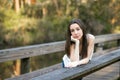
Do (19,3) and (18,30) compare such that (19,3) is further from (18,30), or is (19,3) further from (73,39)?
(73,39)

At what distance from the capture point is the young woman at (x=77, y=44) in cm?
369

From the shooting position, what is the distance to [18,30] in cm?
2369

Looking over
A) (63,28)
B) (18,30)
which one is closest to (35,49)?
(18,30)

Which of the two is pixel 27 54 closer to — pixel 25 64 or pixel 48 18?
pixel 25 64

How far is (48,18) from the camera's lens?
27.4m

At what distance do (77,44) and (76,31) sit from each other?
5.4 inches

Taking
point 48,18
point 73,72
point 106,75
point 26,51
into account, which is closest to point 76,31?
point 73,72

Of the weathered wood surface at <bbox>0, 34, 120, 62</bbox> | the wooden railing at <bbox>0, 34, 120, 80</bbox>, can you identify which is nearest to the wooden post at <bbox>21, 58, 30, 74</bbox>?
the wooden railing at <bbox>0, 34, 120, 80</bbox>

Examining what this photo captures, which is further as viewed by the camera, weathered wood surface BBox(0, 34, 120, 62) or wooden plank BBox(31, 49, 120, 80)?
weathered wood surface BBox(0, 34, 120, 62)

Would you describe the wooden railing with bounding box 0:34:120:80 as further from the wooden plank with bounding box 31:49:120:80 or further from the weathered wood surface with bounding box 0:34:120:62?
the wooden plank with bounding box 31:49:120:80

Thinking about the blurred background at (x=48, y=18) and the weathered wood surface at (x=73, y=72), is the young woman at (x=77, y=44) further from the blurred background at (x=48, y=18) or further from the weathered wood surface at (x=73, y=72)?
the blurred background at (x=48, y=18)

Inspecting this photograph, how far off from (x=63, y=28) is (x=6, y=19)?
4176mm

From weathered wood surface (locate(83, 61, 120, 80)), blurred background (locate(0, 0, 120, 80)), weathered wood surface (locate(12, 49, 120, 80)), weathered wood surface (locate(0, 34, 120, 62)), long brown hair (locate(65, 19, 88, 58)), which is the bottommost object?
blurred background (locate(0, 0, 120, 80))

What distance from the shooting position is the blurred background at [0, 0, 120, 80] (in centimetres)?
2347
